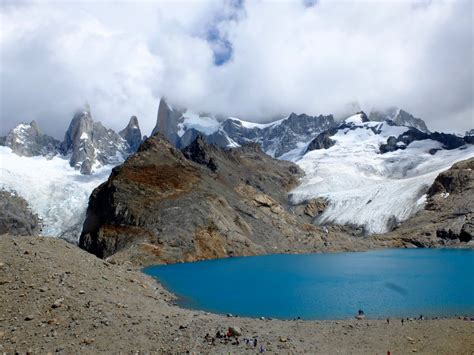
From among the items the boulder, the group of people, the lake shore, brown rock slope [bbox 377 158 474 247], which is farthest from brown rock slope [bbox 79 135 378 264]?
the group of people

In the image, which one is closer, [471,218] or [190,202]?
[190,202]

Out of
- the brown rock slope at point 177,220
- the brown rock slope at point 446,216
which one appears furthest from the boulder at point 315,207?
the brown rock slope at point 446,216

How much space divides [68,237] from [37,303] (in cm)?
17457

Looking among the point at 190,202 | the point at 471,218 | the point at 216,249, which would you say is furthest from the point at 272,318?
the point at 471,218

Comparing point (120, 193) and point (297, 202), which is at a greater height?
point (297, 202)

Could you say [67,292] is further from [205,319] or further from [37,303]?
[205,319]

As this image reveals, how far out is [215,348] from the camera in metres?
25.3

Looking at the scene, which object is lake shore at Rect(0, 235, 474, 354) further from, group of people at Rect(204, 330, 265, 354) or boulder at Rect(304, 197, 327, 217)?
boulder at Rect(304, 197, 327, 217)

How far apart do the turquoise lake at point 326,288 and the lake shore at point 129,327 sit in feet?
21.3

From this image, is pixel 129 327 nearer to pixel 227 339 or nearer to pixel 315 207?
pixel 227 339

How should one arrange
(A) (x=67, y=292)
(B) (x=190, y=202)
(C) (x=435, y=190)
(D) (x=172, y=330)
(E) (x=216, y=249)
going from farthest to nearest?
(C) (x=435, y=190), (B) (x=190, y=202), (E) (x=216, y=249), (A) (x=67, y=292), (D) (x=172, y=330)

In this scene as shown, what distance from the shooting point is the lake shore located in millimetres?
25188

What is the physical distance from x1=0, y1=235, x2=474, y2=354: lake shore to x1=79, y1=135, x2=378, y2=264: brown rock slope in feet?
180

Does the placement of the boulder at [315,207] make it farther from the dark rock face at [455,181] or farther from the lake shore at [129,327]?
the lake shore at [129,327]
